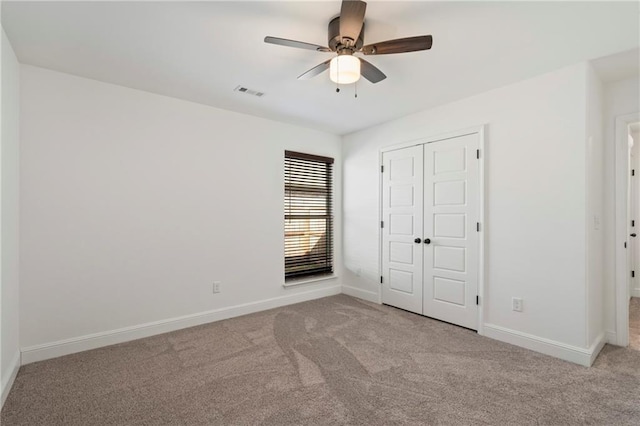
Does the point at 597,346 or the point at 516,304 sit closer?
the point at 597,346

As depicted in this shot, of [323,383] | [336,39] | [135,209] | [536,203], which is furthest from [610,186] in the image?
[135,209]

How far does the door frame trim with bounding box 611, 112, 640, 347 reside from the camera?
2.90 metres

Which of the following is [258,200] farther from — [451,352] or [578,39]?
[578,39]

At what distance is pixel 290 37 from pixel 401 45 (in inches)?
32.6

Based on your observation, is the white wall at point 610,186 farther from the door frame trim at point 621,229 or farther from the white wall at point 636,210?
the white wall at point 636,210

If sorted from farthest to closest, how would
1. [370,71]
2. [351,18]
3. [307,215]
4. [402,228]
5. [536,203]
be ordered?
[307,215] < [402,228] < [536,203] < [370,71] < [351,18]

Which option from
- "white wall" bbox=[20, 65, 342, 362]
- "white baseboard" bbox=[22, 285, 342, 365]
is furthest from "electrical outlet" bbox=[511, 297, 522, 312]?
"white wall" bbox=[20, 65, 342, 362]

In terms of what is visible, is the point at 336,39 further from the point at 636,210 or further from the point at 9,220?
the point at 636,210

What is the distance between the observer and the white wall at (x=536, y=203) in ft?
8.63

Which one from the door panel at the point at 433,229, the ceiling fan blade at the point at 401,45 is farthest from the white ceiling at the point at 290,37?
the door panel at the point at 433,229

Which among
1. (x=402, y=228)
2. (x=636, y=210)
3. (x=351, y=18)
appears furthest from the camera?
(x=636, y=210)

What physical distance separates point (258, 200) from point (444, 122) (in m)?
2.50

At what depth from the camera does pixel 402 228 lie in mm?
4055

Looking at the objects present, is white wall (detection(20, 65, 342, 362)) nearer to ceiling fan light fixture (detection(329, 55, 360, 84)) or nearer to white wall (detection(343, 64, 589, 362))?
ceiling fan light fixture (detection(329, 55, 360, 84))
